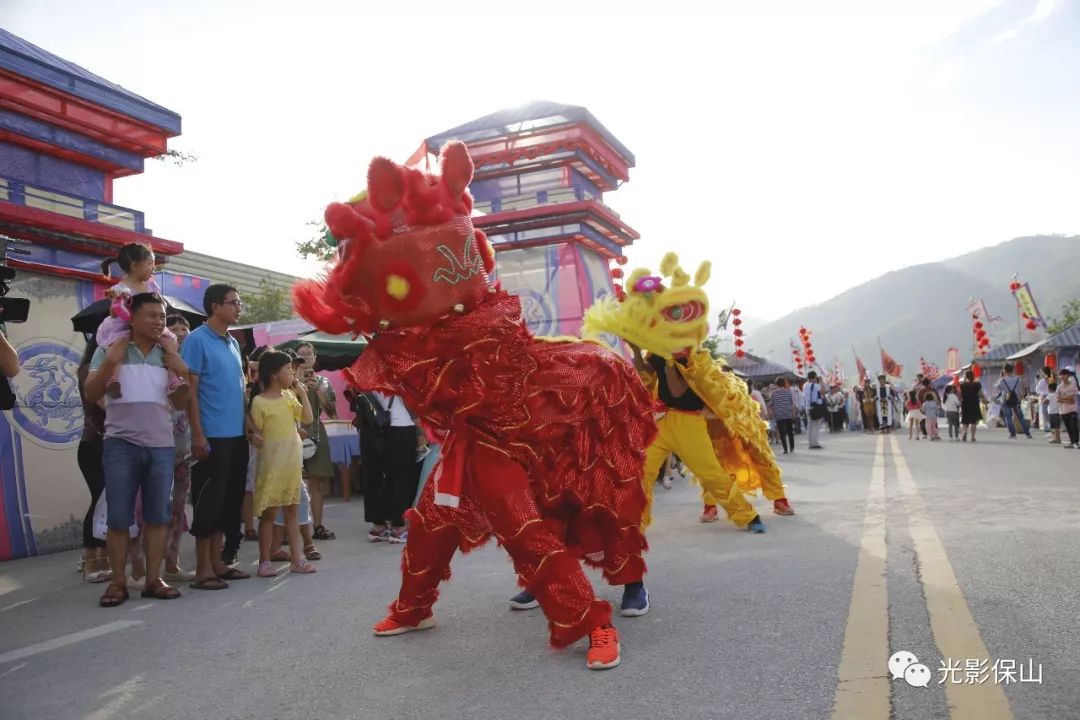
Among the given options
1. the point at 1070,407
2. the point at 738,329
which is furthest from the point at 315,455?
the point at 738,329

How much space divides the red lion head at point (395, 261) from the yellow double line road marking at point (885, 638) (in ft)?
6.35

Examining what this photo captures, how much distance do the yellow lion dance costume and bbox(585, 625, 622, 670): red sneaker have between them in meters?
1.97

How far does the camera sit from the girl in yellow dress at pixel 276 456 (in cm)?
516

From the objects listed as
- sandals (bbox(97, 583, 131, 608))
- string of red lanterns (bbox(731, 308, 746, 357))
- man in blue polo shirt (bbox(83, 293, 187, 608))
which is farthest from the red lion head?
string of red lanterns (bbox(731, 308, 746, 357))

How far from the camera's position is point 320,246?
80.5 ft

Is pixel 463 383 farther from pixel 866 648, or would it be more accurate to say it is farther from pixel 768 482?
pixel 768 482

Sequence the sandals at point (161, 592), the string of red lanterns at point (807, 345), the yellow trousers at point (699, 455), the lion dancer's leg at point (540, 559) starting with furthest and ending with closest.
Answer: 1. the string of red lanterns at point (807, 345)
2. the yellow trousers at point (699, 455)
3. the sandals at point (161, 592)
4. the lion dancer's leg at point (540, 559)

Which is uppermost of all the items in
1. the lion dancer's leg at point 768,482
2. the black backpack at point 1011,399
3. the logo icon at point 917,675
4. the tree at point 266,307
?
the tree at point 266,307

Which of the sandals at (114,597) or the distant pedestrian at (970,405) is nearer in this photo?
the sandals at (114,597)

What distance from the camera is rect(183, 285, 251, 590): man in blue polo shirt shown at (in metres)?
4.72

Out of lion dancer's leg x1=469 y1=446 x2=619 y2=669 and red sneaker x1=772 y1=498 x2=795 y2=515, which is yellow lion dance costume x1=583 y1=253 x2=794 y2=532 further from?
lion dancer's leg x1=469 y1=446 x2=619 y2=669

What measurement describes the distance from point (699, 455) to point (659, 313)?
1139 mm

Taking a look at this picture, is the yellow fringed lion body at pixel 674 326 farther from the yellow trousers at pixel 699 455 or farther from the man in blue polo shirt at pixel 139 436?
the man in blue polo shirt at pixel 139 436

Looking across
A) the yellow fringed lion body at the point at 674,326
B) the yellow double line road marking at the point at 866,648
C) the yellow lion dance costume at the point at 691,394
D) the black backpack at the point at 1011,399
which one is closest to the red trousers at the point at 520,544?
the yellow double line road marking at the point at 866,648
